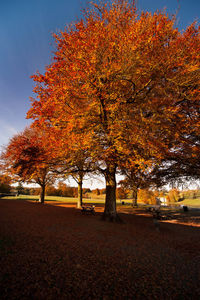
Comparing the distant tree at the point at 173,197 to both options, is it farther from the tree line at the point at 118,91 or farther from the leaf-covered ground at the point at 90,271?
the leaf-covered ground at the point at 90,271

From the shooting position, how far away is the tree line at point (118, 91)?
910 cm

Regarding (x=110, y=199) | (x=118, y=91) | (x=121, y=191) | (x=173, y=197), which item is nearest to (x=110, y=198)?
(x=110, y=199)

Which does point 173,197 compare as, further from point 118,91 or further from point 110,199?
point 118,91

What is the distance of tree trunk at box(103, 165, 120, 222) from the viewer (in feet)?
38.2

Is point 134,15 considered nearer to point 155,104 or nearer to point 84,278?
point 155,104

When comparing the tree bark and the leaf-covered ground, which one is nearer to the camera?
the leaf-covered ground

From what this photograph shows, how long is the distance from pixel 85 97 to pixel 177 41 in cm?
853

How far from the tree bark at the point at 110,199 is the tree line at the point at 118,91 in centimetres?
10

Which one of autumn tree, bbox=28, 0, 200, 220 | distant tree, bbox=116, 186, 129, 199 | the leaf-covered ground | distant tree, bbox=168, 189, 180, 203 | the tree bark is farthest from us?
distant tree, bbox=168, 189, 180, 203

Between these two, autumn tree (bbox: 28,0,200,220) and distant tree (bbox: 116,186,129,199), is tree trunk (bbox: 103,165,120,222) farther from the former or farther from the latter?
Answer: distant tree (bbox: 116,186,129,199)

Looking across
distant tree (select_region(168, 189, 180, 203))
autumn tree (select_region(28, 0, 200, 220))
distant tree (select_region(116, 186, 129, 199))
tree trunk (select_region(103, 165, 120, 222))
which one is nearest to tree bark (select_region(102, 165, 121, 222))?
tree trunk (select_region(103, 165, 120, 222))

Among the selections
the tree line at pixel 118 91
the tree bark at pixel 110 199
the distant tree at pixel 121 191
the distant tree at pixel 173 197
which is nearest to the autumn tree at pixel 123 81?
the tree line at pixel 118 91

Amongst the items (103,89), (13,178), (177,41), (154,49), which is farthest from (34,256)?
(13,178)

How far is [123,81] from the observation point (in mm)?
9797
